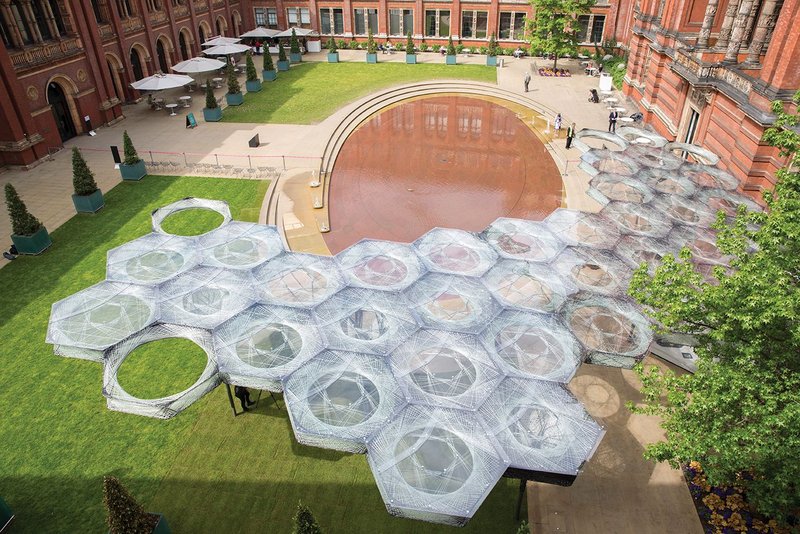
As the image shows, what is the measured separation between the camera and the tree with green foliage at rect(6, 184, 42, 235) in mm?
23250

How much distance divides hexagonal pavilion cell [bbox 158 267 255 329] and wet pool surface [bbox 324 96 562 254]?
8683 mm

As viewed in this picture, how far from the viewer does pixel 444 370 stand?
45.8 feet

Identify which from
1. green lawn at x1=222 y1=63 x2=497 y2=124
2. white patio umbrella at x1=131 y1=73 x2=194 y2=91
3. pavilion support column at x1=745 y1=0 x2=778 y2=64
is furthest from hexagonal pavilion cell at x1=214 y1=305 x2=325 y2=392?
white patio umbrella at x1=131 y1=73 x2=194 y2=91

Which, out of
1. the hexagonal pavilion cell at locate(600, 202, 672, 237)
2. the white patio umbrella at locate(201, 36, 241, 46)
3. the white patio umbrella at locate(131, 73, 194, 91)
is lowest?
the hexagonal pavilion cell at locate(600, 202, 672, 237)

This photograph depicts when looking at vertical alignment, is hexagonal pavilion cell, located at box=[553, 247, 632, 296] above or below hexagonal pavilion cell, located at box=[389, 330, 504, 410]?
above

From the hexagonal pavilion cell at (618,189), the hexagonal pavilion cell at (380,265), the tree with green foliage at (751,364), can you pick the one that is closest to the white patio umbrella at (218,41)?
the hexagonal pavilion cell at (380,265)

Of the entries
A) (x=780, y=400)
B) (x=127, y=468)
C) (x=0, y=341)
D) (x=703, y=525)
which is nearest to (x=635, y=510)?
(x=703, y=525)

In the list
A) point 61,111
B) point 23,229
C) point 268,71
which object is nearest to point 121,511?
point 23,229

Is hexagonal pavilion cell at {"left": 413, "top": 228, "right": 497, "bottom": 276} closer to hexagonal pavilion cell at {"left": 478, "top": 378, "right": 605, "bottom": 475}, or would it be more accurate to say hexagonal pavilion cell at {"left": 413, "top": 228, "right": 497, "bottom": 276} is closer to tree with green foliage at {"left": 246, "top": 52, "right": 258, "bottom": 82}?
hexagonal pavilion cell at {"left": 478, "top": 378, "right": 605, "bottom": 475}

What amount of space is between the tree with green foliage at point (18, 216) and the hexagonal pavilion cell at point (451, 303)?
1911cm

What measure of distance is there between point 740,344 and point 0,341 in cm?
2368

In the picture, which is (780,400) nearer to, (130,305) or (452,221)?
(130,305)

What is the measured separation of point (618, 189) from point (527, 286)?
27.2ft

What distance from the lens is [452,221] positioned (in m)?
27.9
